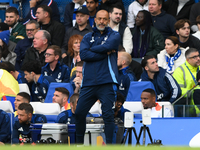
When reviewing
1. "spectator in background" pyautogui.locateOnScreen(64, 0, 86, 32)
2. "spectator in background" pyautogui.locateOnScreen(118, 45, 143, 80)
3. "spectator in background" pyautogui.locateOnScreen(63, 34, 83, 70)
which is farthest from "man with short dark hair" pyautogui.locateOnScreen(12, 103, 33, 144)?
"spectator in background" pyautogui.locateOnScreen(64, 0, 86, 32)

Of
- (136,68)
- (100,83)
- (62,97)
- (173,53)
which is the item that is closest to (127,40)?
(136,68)

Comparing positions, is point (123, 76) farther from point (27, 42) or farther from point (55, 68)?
point (27, 42)

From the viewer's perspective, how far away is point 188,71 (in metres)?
7.83

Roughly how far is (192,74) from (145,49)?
80.2 inches

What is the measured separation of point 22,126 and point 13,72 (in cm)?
259

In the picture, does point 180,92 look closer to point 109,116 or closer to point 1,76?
point 109,116

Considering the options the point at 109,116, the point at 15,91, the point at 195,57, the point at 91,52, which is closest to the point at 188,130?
the point at 109,116

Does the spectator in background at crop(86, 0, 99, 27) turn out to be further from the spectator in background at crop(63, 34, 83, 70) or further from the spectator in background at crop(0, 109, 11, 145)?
the spectator in background at crop(0, 109, 11, 145)

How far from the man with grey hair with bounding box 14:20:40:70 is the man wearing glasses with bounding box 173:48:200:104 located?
12.8 feet

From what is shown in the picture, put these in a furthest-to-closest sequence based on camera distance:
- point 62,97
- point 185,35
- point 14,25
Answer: point 14,25, point 185,35, point 62,97

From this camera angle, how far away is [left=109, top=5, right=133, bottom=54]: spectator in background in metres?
9.60

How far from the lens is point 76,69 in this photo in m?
7.95

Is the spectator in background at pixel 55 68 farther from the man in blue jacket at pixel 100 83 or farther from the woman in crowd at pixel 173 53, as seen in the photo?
the man in blue jacket at pixel 100 83

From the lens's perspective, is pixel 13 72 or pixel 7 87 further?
pixel 13 72
